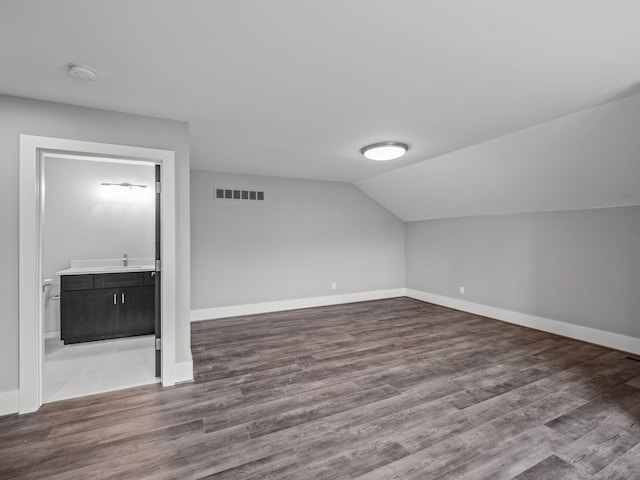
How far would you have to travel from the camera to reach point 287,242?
18.6ft

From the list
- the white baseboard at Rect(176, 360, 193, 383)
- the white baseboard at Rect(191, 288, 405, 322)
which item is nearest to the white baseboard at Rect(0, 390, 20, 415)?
the white baseboard at Rect(176, 360, 193, 383)

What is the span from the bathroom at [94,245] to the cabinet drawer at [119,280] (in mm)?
21

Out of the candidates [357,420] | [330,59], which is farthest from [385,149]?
[357,420]

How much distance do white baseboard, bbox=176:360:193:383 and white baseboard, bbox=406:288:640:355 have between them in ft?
15.4

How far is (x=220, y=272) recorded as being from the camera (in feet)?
16.8

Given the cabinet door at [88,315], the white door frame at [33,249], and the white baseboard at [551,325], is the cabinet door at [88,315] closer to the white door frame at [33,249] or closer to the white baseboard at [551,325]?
the white door frame at [33,249]

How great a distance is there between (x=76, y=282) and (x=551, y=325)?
653 centimetres

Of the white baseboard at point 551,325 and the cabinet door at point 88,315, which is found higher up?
the cabinet door at point 88,315

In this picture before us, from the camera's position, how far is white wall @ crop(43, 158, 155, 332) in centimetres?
415

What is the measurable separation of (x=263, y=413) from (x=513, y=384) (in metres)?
2.28

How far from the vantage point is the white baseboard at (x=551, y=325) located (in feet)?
11.6

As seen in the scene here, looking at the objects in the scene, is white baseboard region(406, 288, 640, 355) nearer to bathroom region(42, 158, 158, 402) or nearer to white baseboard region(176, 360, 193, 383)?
white baseboard region(176, 360, 193, 383)

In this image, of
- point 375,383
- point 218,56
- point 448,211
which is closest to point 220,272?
point 375,383

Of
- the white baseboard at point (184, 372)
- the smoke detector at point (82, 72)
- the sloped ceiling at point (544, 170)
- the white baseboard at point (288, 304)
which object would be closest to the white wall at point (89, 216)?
the white baseboard at point (288, 304)
